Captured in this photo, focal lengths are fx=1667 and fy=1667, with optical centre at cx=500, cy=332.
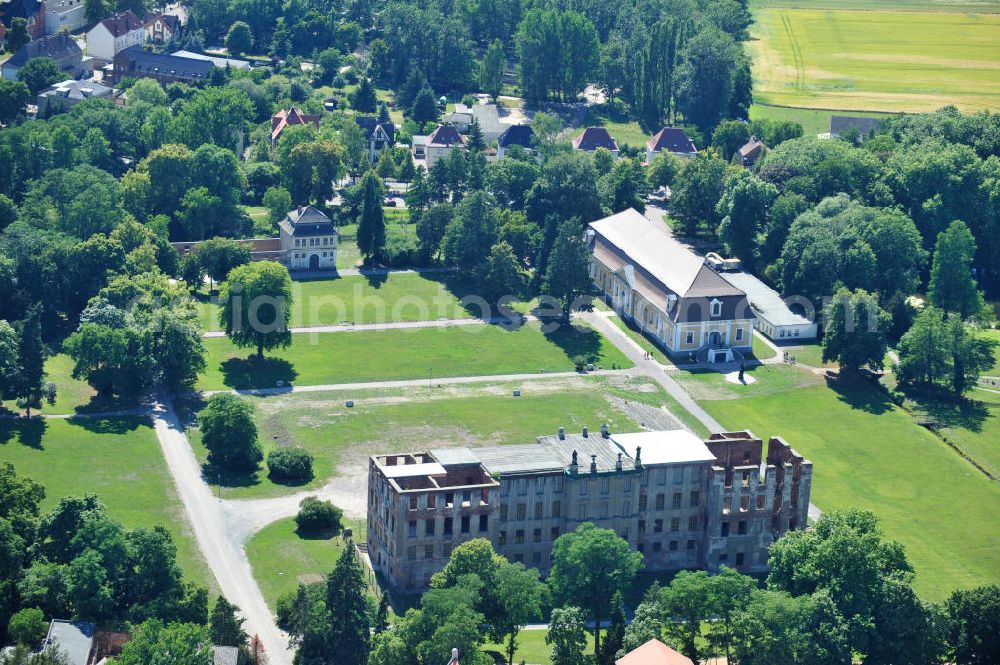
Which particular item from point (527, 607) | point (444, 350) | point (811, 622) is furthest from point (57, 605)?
point (444, 350)

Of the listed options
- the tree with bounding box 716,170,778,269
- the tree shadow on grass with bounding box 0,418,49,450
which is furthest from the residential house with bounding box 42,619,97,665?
the tree with bounding box 716,170,778,269

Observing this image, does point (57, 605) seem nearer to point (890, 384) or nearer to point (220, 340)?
point (220, 340)

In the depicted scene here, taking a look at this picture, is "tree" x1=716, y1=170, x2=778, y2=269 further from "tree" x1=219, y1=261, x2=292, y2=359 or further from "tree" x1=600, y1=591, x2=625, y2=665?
"tree" x1=600, y1=591, x2=625, y2=665


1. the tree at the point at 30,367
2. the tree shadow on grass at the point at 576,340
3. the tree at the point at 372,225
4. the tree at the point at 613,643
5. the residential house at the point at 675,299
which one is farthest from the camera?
the tree at the point at 372,225

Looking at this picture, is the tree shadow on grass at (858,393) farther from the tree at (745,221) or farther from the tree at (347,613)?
the tree at (347,613)

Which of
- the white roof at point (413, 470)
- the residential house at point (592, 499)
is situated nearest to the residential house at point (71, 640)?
the residential house at point (592, 499)

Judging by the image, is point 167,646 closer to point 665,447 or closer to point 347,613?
point 347,613

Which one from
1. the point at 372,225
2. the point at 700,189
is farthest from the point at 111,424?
the point at 700,189
